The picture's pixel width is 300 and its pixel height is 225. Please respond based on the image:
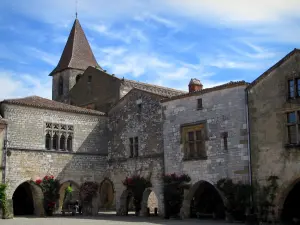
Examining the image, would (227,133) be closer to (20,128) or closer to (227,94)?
(227,94)

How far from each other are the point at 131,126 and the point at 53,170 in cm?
553

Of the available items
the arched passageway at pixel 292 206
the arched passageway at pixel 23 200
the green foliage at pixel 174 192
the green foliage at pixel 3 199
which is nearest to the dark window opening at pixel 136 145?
the green foliage at pixel 174 192

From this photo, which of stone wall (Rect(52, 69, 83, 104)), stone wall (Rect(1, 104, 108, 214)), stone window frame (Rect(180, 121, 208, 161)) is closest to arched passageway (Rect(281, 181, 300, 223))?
stone window frame (Rect(180, 121, 208, 161))

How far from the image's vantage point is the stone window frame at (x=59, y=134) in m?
28.1

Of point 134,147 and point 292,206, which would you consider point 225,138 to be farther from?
point 134,147

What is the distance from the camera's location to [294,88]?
2070cm

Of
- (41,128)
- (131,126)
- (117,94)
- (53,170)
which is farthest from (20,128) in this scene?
(117,94)

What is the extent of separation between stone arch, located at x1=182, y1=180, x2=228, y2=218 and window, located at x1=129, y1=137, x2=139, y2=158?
4800 mm

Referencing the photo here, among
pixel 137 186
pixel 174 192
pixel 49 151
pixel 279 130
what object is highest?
pixel 279 130

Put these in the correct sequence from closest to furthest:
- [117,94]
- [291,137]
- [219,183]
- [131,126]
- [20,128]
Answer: [291,137] < [219,183] < [20,128] < [131,126] < [117,94]

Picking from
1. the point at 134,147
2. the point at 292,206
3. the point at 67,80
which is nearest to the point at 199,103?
the point at 134,147

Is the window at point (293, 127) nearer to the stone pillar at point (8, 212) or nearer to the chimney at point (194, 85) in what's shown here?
the chimney at point (194, 85)

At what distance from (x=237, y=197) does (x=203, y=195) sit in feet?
14.6

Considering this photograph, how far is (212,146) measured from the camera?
23656 millimetres
